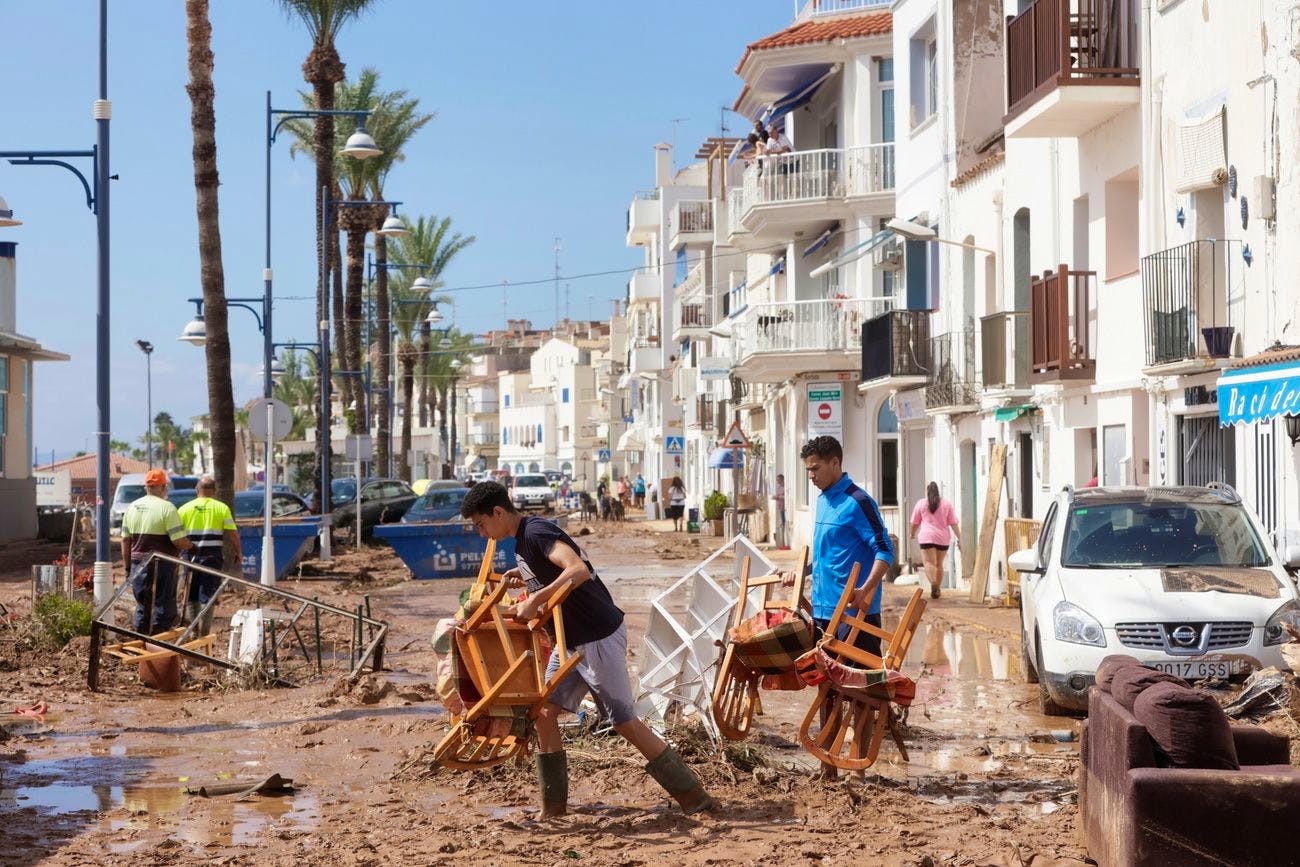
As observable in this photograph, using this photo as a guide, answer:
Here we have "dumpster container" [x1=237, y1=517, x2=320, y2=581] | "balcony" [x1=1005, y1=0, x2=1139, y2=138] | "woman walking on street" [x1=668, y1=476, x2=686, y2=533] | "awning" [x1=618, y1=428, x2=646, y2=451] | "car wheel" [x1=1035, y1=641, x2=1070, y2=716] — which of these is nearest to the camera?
"car wheel" [x1=1035, y1=641, x2=1070, y2=716]

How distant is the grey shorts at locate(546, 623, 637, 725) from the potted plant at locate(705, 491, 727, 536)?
129ft

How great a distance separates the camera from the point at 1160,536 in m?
12.8

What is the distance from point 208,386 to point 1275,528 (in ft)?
55.8

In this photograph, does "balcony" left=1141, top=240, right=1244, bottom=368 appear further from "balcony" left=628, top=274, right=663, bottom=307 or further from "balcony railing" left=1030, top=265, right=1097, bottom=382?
"balcony" left=628, top=274, right=663, bottom=307

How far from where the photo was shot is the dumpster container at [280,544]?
1082 inches

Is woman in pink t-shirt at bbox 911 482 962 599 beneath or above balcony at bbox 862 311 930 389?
beneath

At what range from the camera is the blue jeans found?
15695mm

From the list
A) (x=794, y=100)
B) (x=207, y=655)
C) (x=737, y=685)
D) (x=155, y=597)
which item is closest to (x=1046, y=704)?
(x=737, y=685)

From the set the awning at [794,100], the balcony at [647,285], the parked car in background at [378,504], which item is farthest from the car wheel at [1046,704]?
the balcony at [647,285]

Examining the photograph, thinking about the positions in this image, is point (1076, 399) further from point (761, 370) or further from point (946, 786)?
point (761, 370)

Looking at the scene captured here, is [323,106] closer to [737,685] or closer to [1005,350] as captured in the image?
[1005,350]

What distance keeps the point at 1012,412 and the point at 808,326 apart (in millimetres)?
12642

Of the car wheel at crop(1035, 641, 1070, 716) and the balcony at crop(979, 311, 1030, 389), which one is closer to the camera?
the car wheel at crop(1035, 641, 1070, 716)

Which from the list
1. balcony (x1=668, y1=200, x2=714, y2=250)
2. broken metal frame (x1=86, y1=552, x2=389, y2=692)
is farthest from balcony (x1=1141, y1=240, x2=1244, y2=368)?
balcony (x1=668, y1=200, x2=714, y2=250)
